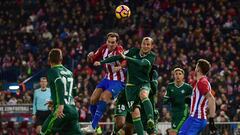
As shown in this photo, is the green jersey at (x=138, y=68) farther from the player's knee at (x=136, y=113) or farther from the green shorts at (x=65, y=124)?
the green shorts at (x=65, y=124)

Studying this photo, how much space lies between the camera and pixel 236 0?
33.0m

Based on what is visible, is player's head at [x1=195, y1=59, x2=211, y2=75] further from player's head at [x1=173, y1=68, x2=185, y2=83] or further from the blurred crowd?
the blurred crowd

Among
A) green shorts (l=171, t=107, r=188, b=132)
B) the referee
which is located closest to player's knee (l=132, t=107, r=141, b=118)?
green shorts (l=171, t=107, r=188, b=132)

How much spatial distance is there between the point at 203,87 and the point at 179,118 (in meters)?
3.12

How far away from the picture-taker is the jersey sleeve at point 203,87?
1393 cm

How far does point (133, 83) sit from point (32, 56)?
55.2 ft

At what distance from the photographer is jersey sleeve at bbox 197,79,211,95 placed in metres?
13.9

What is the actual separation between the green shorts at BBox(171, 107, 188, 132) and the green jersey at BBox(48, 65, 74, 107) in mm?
4114

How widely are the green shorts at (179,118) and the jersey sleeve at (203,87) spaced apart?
9.67 ft

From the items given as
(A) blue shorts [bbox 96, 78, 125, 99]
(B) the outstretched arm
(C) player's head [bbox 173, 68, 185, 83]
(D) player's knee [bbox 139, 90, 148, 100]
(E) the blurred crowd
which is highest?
(E) the blurred crowd

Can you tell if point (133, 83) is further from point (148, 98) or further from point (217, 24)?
point (217, 24)

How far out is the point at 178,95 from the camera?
17.1 metres

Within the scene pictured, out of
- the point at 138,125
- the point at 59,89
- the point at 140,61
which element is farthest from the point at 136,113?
the point at 59,89

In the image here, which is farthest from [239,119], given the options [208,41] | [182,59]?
[208,41]
